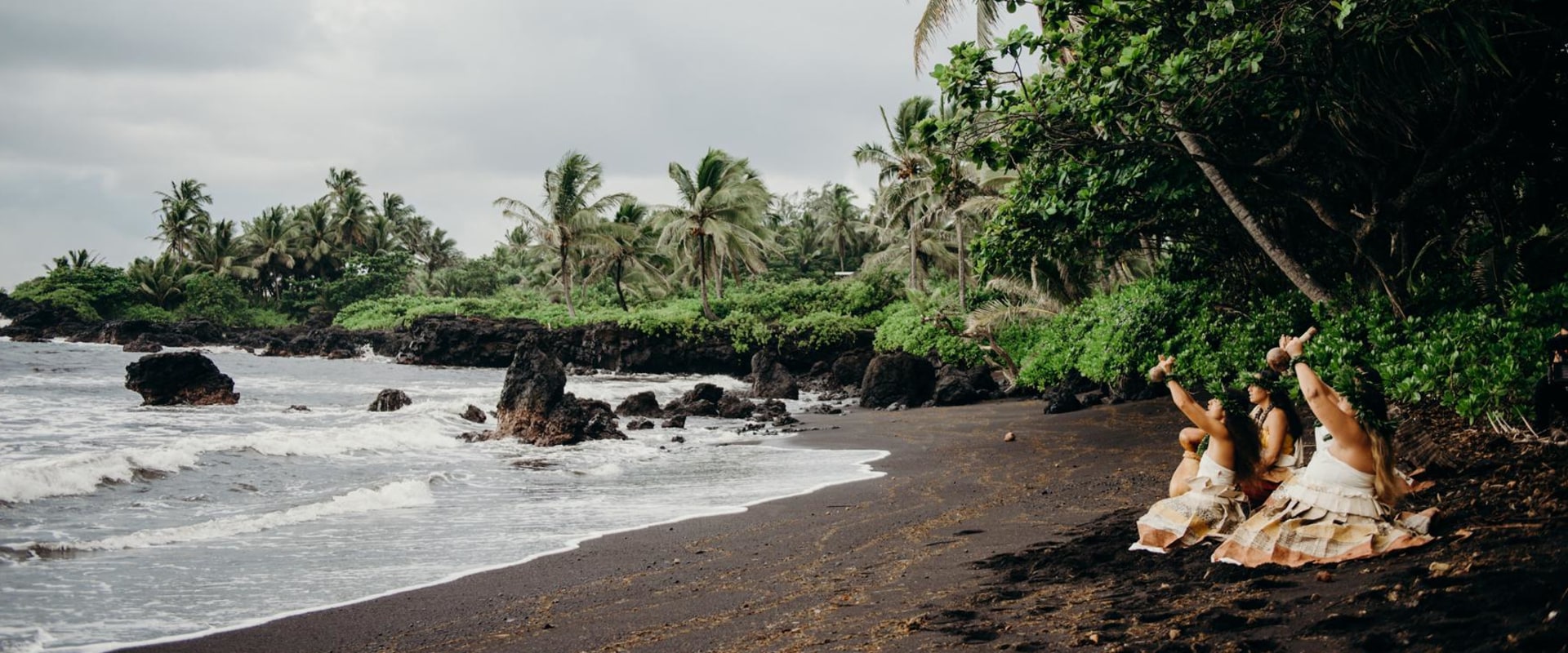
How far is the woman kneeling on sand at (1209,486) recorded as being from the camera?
4.68 m

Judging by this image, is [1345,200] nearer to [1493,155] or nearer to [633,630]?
[1493,155]

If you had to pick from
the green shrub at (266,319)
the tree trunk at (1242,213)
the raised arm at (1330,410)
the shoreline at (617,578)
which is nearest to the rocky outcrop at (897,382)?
the shoreline at (617,578)

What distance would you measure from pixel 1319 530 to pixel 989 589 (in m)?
1.46

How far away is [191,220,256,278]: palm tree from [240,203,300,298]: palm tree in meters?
0.53

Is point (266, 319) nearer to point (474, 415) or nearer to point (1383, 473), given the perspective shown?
point (474, 415)

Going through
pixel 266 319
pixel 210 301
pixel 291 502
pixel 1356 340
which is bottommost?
pixel 291 502

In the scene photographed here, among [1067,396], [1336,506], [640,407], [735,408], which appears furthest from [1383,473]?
[640,407]

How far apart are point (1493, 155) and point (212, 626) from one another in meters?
9.37

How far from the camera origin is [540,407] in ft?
50.5

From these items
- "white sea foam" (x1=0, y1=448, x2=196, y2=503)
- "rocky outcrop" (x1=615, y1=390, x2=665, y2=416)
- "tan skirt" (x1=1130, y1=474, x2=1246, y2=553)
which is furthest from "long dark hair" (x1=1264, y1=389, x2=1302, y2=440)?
"rocky outcrop" (x1=615, y1=390, x2=665, y2=416)

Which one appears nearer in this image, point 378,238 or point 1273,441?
point 1273,441

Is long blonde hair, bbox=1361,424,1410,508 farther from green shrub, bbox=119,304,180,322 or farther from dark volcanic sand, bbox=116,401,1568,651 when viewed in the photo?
green shrub, bbox=119,304,180,322

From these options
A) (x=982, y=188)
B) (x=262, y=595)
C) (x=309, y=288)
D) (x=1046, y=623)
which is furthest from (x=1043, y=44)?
(x=309, y=288)

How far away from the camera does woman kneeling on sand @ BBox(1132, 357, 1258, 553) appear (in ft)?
15.4
